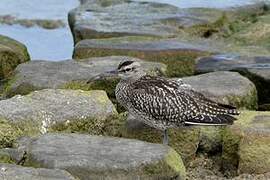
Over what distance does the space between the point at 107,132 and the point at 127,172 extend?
1366mm

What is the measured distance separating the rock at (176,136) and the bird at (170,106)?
0.27 ft

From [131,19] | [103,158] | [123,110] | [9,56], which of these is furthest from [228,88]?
[131,19]

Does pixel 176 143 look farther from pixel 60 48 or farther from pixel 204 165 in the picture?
pixel 60 48

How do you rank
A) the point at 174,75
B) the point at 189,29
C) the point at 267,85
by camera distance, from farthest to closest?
the point at 189,29 < the point at 174,75 < the point at 267,85

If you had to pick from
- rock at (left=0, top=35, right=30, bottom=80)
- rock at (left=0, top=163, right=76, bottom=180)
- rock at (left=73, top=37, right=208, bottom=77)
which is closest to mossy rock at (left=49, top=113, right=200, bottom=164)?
rock at (left=0, top=163, right=76, bottom=180)

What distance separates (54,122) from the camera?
614 cm

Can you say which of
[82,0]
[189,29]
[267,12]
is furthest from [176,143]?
[82,0]

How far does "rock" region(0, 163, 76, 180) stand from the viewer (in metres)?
4.66

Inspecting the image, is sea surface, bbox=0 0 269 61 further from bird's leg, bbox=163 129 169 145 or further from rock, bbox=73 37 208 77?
bird's leg, bbox=163 129 169 145

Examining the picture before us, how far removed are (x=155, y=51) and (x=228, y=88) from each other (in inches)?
70.9

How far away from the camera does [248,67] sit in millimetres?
7820

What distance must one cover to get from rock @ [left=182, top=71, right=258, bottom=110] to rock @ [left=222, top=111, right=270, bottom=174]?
1.99 feet

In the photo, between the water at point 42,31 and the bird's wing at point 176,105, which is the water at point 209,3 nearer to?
the water at point 42,31

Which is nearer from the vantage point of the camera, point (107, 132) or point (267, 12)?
point (107, 132)
